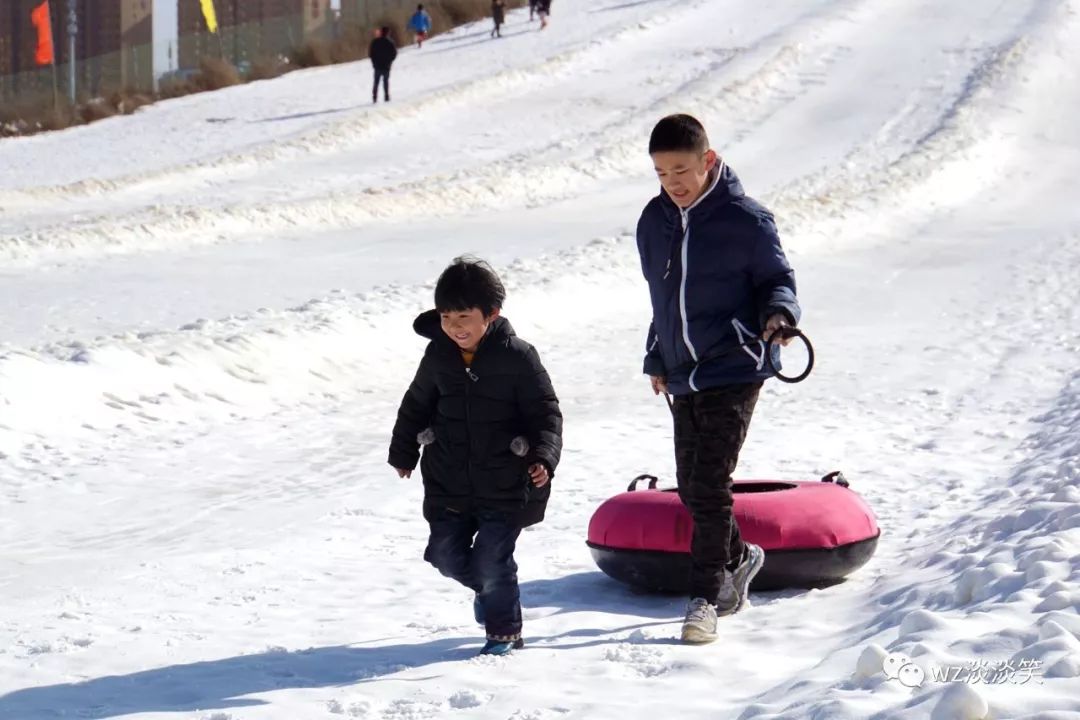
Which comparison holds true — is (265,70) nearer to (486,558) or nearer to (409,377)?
(409,377)

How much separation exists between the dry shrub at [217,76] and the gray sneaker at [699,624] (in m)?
30.7

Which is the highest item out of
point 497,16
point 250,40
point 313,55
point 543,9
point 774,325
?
point 250,40

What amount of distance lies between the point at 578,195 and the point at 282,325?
11.1 m

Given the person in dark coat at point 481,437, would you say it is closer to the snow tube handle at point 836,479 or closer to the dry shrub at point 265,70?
the snow tube handle at point 836,479

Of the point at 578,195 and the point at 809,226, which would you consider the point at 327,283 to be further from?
the point at 578,195

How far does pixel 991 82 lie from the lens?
28078 mm

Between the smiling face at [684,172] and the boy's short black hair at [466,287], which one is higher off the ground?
the smiling face at [684,172]

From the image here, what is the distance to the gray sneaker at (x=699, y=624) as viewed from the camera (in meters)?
4.56

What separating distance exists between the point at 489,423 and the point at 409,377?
605 cm

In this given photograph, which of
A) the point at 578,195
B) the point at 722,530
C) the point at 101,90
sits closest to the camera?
the point at 722,530

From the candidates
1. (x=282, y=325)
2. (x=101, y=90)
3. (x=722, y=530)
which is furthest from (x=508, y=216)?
(x=101, y=90)

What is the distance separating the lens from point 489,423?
4.45 metres

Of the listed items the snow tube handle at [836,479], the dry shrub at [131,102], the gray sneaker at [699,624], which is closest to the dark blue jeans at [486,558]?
the gray sneaker at [699,624]

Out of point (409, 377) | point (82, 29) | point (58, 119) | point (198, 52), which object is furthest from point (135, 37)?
point (409, 377)
